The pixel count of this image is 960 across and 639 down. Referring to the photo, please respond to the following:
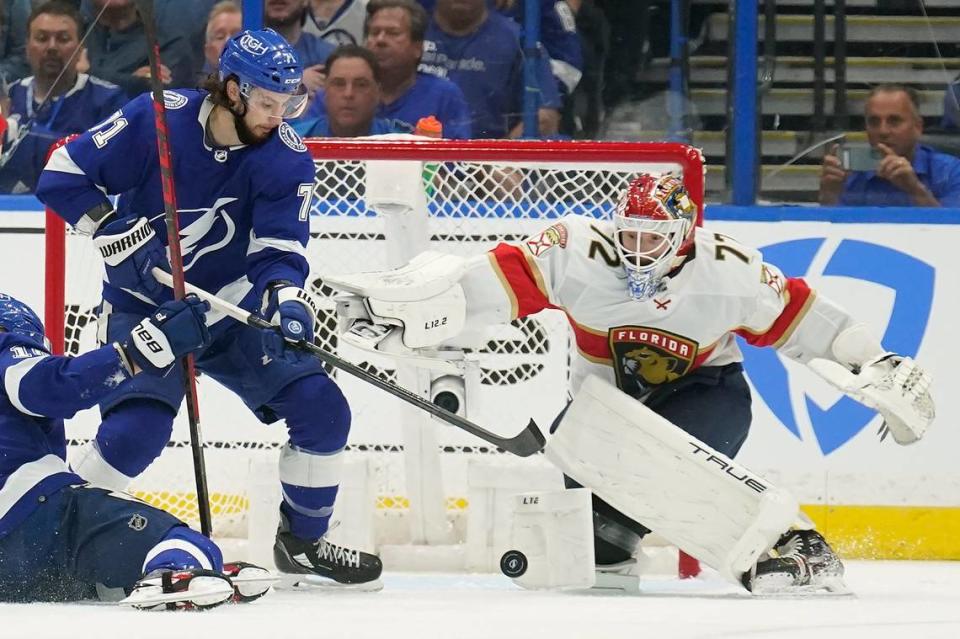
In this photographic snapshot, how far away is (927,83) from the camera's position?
177 inches

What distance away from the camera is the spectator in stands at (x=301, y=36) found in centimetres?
458

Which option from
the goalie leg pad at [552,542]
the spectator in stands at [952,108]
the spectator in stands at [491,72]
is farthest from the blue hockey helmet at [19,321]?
the spectator in stands at [952,108]

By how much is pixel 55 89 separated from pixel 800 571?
2604 millimetres

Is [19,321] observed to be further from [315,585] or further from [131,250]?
[315,585]

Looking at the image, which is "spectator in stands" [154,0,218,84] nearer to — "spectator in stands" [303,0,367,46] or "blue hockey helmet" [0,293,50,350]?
"spectator in stands" [303,0,367,46]

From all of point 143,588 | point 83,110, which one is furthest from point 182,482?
point 143,588

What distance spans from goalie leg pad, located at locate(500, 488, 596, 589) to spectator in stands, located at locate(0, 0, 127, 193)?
1919mm

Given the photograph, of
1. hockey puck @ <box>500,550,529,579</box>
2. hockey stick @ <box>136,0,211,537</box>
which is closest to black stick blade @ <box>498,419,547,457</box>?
hockey puck @ <box>500,550,529,579</box>

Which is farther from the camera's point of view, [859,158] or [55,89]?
[55,89]

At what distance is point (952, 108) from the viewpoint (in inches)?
177

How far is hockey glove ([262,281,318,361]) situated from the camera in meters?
3.10

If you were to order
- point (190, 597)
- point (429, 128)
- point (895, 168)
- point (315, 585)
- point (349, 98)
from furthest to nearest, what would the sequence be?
point (349, 98) < point (895, 168) < point (429, 128) < point (315, 585) < point (190, 597)

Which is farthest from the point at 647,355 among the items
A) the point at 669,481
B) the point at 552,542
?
the point at 552,542

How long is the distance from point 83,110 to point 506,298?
1.79m
